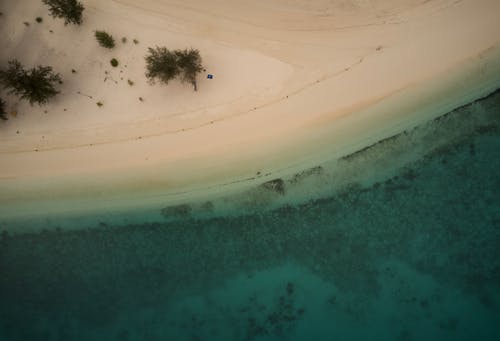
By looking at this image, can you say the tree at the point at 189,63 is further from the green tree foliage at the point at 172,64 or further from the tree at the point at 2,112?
the tree at the point at 2,112

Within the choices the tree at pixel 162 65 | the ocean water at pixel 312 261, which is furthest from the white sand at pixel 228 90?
the ocean water at pixel 312 261

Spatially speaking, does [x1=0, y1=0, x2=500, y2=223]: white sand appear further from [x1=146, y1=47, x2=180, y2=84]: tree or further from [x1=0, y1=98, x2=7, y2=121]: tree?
[x1=146, y1=47, x2=180, y2=84]: tree

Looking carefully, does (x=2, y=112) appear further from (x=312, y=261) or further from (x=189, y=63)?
(x=312, y=261)

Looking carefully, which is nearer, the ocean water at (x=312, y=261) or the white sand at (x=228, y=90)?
the ocean water at (x=312, y=261)

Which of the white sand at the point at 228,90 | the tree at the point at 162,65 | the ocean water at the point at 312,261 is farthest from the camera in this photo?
the white sand at the point at 228,90

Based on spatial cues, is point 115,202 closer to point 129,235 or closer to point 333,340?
point 129,235
